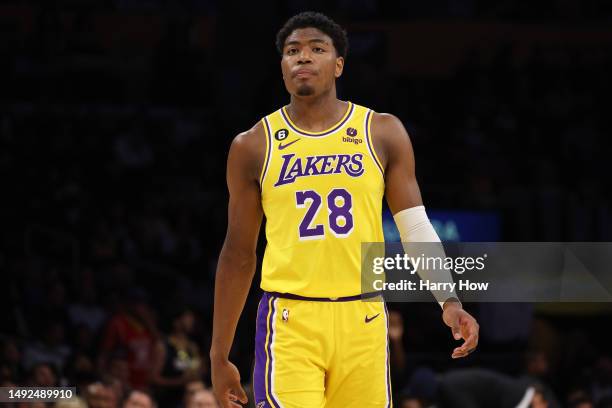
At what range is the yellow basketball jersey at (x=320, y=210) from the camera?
4.48 m

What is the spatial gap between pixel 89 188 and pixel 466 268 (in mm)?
6611

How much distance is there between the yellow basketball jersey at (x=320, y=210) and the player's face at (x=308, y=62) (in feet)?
0.67

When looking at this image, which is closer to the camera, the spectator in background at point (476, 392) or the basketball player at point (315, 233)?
the basketball player at point (315, 233)

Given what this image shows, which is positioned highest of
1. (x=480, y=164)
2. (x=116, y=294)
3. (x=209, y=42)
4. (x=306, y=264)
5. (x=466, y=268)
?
(x=209, y=42)

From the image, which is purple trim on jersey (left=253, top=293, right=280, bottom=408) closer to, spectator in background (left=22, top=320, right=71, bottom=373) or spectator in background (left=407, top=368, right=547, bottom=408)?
spectator in background (left=407, top=368, right=547, bottom=408)

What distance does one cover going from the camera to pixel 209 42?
15.4 metres

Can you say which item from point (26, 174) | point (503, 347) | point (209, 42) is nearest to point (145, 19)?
point (209, 42)

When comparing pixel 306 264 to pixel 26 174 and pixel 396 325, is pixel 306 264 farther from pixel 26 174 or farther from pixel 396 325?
pixel 26 174

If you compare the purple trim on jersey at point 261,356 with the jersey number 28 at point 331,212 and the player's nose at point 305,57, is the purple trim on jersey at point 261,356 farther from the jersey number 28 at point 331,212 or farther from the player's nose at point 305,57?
the player's nose at point 305,57

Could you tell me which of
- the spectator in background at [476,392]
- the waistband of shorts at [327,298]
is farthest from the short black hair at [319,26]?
the spectator in background at [476,392]

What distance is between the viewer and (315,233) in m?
4.48

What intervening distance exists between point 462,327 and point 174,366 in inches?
233

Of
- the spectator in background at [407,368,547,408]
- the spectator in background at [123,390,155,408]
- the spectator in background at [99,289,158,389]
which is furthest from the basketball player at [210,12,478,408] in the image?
the spectator in background at [99,289,158,389]

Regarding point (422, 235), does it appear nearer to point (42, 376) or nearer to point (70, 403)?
point (70, 403)
